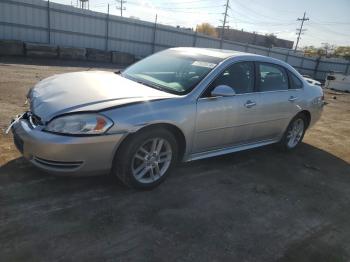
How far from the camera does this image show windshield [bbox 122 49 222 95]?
4043mm

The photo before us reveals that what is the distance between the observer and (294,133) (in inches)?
232

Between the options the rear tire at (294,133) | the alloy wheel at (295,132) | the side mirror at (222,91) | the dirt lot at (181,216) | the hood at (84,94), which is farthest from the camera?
the alloy wheel at (295,132)

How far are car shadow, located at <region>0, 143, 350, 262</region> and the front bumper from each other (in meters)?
0.35

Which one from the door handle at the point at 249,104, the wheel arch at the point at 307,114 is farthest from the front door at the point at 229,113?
the wheel arch at the point at 307,114

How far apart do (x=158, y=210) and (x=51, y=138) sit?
1249 mm

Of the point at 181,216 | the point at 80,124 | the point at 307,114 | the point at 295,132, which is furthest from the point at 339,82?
the point at 80,124

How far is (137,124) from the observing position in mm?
3346

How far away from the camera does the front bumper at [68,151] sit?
3088 mm

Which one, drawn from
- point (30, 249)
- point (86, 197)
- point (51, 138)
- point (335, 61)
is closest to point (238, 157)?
point (86, 197)

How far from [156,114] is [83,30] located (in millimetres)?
19089

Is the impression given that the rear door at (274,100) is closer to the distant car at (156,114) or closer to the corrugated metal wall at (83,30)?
the distant car at (156,114)

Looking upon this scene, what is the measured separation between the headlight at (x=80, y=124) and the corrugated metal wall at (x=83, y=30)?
17.5 meters

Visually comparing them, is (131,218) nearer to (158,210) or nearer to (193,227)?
(158,210)

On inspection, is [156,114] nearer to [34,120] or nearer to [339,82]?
[34,120]
